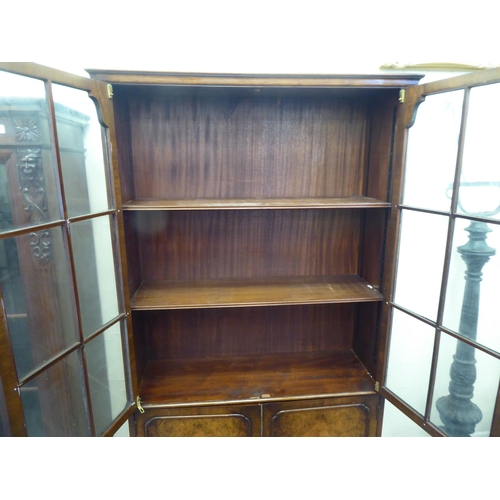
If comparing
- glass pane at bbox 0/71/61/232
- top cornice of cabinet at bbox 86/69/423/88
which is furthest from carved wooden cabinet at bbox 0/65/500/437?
glass pane at bbox 0/71/61/232

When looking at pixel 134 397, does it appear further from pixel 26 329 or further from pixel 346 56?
pixel 346 56

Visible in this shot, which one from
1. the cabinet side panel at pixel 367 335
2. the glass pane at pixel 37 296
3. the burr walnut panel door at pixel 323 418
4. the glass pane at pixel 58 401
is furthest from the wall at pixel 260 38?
the burr walnut panel door at pixel 323 418

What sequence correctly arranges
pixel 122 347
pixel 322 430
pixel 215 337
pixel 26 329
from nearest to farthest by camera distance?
pixel 26 329
pixel 122 347
pixel 322 430
pixel 215 337

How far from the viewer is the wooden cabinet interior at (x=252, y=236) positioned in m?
1.29

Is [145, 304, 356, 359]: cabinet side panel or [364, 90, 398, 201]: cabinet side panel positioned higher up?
[364, 90, 398, 201]: cabinet side panel

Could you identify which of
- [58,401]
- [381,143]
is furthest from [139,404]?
[381,143]

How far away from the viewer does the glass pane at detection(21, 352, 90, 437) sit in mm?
861

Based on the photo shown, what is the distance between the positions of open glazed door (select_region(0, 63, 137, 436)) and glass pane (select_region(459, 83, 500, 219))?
1084 mm

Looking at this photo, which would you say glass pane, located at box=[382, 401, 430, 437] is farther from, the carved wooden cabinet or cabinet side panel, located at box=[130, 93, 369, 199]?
cabinet side panel, located at box=[130, 93, 369, 199]

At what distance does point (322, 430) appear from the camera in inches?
53.1

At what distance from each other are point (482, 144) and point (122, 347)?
1.34 metres

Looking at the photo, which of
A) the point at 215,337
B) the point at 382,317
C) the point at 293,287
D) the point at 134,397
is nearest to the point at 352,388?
the point at 382,317

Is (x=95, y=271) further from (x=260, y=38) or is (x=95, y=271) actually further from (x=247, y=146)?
(x=260, y=38)

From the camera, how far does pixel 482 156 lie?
0.94 metres
